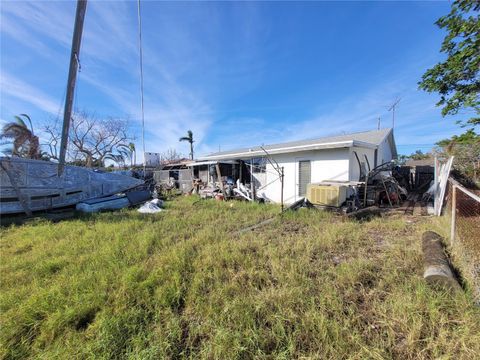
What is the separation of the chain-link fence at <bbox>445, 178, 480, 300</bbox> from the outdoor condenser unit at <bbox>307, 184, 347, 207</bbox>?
2.81m

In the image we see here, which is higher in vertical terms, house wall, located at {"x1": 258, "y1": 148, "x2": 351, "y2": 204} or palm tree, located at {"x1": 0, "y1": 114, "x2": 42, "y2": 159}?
palm tree, located at {"x1": 0, "y1": 114, "x2": 42, "y2": 159}

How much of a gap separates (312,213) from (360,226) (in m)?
1.61

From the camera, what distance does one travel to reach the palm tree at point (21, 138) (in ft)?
56.5

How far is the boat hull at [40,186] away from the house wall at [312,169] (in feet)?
29.7

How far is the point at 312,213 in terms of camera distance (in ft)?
22.1

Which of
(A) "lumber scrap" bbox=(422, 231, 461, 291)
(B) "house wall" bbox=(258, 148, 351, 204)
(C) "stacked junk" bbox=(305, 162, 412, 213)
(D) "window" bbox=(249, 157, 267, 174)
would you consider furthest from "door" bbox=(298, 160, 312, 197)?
(A) "lumber scrap" bbox=(422, 231, 461, 291)

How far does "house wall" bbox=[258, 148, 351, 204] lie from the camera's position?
26.0ft

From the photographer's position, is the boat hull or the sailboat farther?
the boat hull

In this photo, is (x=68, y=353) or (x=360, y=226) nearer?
(x=68, y=353)

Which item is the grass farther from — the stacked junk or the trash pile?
the trash pile

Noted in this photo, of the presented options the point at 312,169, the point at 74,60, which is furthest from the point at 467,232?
the point at 74,60

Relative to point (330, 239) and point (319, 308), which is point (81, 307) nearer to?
point (319, 308)

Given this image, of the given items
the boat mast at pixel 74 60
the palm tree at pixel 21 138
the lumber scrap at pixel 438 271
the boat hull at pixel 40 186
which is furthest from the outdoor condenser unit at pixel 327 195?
the palm tree at pixel 21 138

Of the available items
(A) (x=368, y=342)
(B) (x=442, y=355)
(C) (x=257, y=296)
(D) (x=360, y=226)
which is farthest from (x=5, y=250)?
(D) (x=360, y=226)
